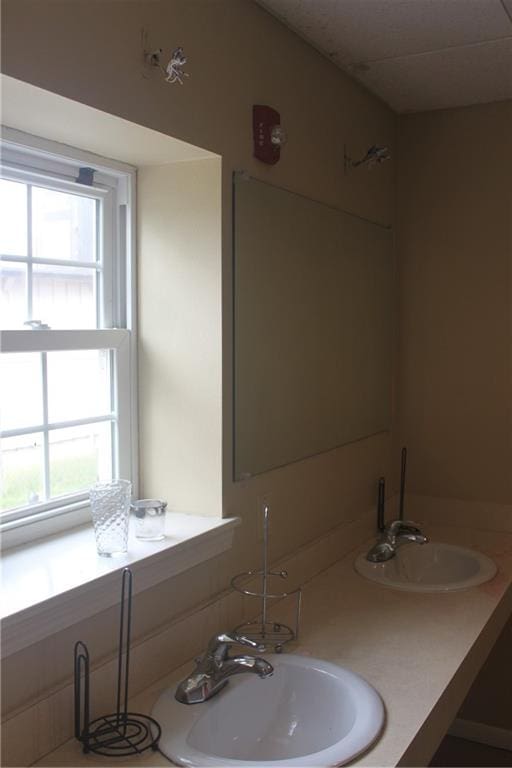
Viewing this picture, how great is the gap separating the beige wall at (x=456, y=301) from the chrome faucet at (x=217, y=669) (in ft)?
4.93

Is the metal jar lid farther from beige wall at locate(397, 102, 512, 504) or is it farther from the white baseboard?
the white baseboard

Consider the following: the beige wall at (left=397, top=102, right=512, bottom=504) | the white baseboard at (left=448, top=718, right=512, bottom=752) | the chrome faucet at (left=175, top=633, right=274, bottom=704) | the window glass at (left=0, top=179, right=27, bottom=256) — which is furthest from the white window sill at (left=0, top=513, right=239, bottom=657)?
the white baseboard at (left=448, top=718, right=512, bottom=752)

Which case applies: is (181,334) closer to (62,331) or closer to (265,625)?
(62,331)

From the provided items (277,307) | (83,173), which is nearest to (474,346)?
(277,307)

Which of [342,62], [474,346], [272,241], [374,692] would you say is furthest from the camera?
[474,346]

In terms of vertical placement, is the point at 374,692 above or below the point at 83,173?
below

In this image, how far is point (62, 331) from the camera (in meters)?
1.73

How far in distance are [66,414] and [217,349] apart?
392 mm

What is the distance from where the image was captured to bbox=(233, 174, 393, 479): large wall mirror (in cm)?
199

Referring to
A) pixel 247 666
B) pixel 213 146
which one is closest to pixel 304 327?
pixel 213 146

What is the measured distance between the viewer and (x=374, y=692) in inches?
64.0

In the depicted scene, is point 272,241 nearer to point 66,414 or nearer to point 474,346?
point 66,414

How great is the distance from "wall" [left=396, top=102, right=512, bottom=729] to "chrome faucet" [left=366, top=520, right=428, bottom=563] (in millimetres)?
378

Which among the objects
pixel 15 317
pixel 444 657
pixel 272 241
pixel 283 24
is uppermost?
pixel 283 24
